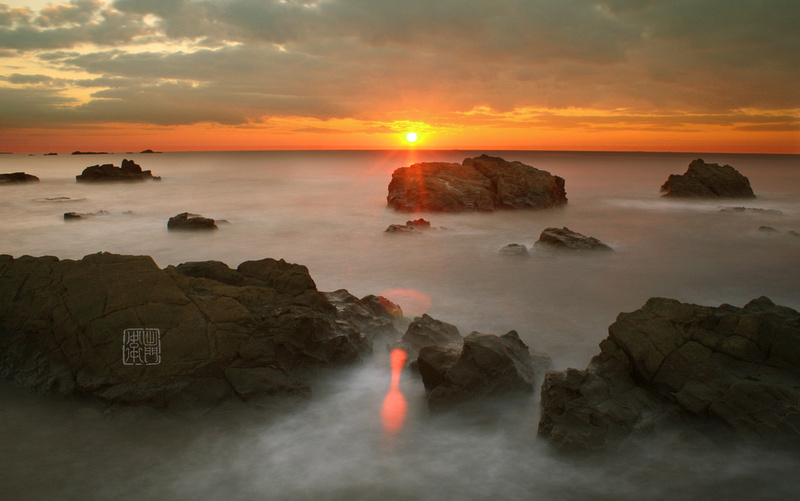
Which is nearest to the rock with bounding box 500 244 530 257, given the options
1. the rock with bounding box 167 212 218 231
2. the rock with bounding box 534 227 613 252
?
the rock with bounding box 534 227 613 252

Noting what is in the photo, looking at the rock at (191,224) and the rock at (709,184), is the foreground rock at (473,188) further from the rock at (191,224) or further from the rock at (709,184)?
the rock at (191,224)

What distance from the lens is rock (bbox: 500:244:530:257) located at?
12977 mm

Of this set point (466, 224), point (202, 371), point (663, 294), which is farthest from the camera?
point (466, 224)

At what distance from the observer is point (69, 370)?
5.20 meters

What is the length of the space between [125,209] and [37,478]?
22578mm

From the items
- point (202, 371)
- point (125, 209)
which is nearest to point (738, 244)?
point (202, 371)

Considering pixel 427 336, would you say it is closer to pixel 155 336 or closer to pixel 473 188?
pixel 155 336

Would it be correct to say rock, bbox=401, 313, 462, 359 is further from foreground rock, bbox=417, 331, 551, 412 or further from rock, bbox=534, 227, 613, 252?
rock, bbox=534, 227, 613, 252

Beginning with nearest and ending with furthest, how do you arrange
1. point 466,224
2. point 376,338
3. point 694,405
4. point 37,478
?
point 37,478 < point 694,405 < point 376,338 < point 466,224

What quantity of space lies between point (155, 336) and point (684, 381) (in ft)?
18.5

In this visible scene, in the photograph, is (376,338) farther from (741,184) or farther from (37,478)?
(741,184)

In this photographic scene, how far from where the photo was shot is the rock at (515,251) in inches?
511

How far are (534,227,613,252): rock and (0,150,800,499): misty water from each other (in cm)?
49

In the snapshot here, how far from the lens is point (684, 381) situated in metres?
4.74
